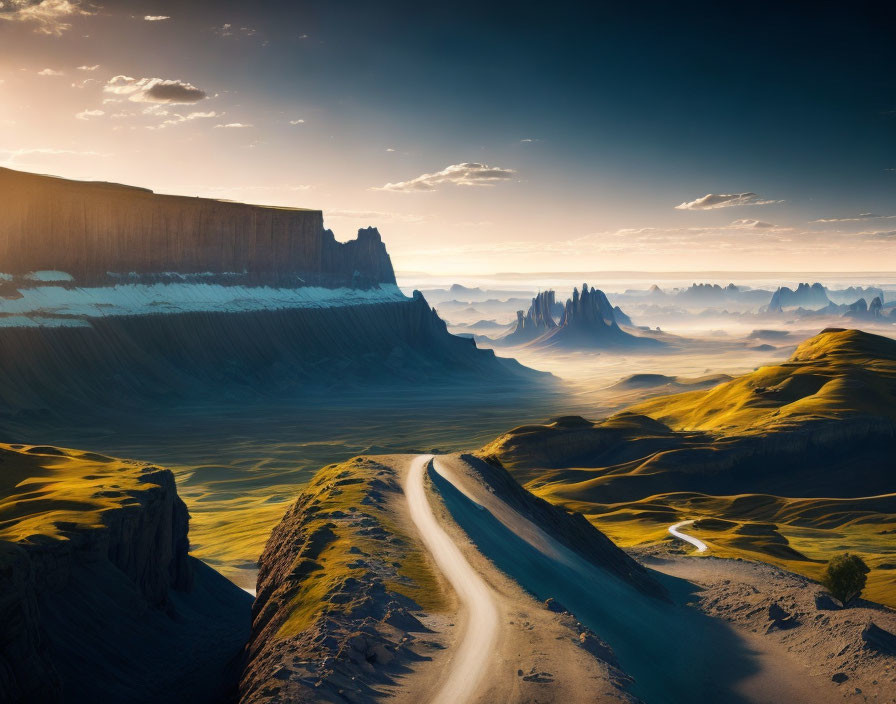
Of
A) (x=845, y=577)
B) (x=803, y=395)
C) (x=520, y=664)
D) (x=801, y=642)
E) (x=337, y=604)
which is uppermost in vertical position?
(x=337, y=604)

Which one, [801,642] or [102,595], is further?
→ [801,642]

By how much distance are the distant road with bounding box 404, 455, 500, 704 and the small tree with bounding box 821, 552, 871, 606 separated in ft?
105

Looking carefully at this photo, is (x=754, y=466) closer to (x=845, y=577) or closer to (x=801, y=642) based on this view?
(x=845, y=577)

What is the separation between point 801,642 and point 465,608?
90.5ft

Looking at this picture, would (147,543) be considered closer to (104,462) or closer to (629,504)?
(104,462)

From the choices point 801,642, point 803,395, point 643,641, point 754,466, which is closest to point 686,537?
point 801,642

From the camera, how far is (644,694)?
39500mm

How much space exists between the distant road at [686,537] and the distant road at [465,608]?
42.9 metres

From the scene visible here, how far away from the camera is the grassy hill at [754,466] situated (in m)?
105

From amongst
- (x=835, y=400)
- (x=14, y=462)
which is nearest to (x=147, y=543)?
(x=14, y=462)

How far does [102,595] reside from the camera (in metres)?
46.2

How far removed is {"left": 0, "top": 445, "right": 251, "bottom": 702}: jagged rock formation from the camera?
120 feet

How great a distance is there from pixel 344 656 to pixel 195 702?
19.8 m

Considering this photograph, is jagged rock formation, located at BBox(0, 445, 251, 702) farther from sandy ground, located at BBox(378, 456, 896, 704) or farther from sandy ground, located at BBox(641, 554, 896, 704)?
sandy ground, located at BBox(641, 554, 896, 704)
